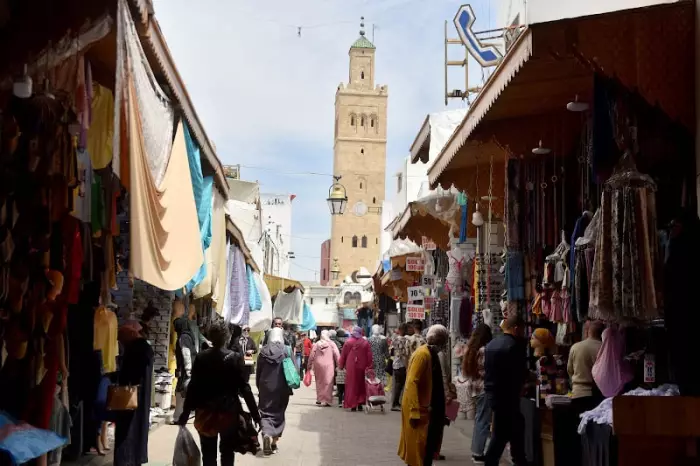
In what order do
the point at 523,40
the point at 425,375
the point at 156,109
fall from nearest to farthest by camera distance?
the point at 523,40 → the point at 156,109 → the point at 425,375

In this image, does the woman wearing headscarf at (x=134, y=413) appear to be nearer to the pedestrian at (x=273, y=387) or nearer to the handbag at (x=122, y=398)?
the handbag at (x=122, y=398)

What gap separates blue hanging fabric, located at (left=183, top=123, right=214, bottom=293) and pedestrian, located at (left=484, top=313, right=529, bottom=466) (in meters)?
2.90

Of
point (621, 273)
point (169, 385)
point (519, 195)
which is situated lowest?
point (169, 385)

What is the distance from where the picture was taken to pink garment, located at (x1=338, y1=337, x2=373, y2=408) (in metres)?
16.2

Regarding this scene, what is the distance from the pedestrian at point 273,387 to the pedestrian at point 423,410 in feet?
11.8

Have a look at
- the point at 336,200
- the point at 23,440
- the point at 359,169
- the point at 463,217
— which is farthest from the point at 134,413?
the point at 359,169

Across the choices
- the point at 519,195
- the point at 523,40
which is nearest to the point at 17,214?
the point at 523,40

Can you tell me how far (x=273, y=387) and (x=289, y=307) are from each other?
19.1 m

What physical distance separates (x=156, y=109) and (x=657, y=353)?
157 inches

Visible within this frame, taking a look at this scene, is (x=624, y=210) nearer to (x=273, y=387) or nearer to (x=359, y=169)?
(x=273, y=387)

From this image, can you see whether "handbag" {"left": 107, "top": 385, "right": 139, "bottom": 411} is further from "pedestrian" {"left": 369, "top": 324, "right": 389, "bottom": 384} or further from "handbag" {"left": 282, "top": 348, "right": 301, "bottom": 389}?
"pedestrian" {"left": 369, "top": 324, "right": 389, "bottom": 384}

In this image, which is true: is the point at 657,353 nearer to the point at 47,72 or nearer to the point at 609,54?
the point at 609,54

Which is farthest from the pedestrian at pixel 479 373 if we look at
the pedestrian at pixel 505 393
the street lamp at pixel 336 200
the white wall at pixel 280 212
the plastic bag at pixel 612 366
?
the white wall at pixel 280 212

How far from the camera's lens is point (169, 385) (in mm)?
13375
